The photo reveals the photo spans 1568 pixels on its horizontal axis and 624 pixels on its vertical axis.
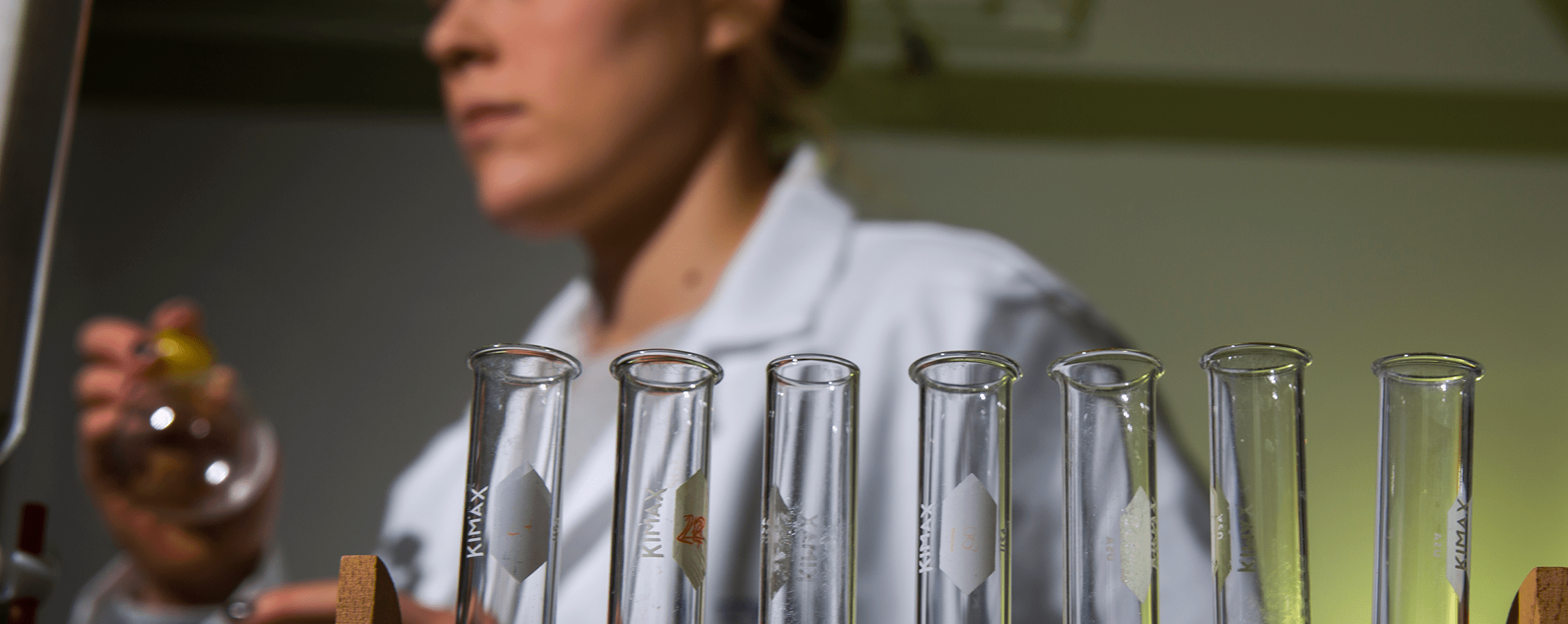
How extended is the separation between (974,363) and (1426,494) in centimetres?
19

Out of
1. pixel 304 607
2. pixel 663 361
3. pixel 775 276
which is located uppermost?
pixel 775 276

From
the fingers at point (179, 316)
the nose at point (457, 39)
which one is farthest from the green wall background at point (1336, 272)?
the fingers at point (179, 316)

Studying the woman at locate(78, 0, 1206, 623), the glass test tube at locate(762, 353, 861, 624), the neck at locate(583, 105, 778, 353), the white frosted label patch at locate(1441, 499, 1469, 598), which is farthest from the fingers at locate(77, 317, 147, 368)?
the white frosted label patch at locate(1441, 499, 1469, 598)

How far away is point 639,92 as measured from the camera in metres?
1.01

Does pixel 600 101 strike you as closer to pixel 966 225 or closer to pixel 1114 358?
pixel 966 225

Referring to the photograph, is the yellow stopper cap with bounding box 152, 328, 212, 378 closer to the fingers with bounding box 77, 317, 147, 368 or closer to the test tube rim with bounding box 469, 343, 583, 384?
the fingers with bounding box 77, 317, 147, 368

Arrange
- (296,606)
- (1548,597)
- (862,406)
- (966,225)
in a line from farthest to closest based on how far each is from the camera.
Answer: (966,225) → (862,406) → (296,606) → (1548,597)

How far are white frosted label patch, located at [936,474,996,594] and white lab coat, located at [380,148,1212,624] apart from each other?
1.02 feet

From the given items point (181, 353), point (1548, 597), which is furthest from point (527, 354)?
point (181, 353)

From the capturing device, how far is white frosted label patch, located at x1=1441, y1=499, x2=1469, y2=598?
1.63 feet

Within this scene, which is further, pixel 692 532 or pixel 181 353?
pixel 181 353

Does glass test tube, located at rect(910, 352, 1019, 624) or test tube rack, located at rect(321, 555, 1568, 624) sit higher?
glass test tube, located at rect(910, 352, 1019, 624)

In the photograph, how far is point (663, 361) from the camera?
52 cm

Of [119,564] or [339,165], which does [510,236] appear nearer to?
[339,165]
